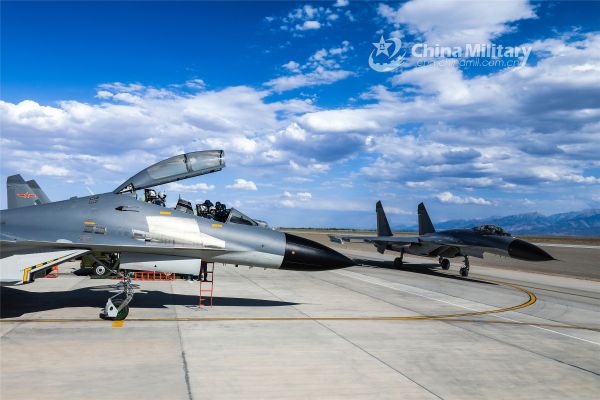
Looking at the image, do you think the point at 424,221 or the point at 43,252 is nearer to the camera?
the point at 43,252

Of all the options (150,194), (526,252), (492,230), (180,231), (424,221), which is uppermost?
(150,194)

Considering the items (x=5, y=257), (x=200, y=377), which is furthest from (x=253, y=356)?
(x=5, y=257)

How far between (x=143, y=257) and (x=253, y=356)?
4172 mm

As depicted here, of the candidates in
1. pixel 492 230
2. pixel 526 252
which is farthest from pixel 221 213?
pixel 492 230

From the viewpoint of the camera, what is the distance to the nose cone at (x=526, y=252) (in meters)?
18.8

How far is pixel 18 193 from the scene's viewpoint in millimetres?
23266

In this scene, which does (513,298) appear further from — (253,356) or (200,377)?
(200,377)

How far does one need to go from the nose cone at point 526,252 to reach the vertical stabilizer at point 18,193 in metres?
25.0

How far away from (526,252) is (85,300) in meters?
17.9

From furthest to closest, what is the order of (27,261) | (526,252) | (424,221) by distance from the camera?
1. (424,221)
2. (526,252)
3. (27,261)

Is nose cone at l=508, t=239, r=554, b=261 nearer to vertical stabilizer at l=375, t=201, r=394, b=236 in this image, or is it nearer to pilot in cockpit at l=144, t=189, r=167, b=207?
vertical stabilizer at l=375, t=201, r=394, b=236

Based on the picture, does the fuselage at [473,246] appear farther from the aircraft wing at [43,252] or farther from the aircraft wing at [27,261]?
the aircraft wing at [27,261]

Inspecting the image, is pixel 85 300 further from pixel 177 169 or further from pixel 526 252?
pixel 526 252

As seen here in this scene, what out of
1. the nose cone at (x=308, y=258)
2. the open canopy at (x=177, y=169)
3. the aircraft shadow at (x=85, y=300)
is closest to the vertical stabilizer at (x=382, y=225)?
the aircraft shadow at (x=85, y=300)
